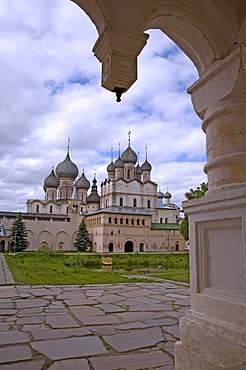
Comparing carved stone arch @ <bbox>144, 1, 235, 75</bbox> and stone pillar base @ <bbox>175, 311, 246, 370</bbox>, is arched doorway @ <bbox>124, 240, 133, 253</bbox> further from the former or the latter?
stone pillar base @ <bbox>175, 311, 246, 370</bbox>

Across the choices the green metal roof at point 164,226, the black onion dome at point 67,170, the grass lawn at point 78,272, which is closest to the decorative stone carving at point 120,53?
the grass lawn at point 78,272

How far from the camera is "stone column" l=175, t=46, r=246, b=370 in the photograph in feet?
6.32

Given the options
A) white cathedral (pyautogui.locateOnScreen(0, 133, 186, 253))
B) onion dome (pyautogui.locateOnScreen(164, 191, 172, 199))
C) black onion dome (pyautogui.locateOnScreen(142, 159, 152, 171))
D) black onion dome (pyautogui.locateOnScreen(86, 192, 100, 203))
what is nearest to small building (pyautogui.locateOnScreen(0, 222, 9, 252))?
white cathedral (pyautogui.locateOnScreen(0, 133, 186, 253))

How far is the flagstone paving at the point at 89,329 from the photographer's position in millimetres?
2613

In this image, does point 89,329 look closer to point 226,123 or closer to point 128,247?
point 226,123

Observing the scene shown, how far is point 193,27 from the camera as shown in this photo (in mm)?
2686

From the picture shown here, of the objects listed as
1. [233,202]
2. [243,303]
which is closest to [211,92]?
[233,202]

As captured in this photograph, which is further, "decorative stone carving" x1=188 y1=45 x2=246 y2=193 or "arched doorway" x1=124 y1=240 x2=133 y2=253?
"arched doorway" x1=124 y1=240 x2=133 y2=253

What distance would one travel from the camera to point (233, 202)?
1.97m

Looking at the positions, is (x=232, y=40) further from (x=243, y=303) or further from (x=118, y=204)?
(x=118, y=204)

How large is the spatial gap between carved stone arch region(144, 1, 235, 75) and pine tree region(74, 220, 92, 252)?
4044cm

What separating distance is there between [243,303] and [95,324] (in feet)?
7.56

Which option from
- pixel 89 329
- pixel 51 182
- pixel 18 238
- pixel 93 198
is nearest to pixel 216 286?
pixel 89 329

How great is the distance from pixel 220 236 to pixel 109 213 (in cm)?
3972
